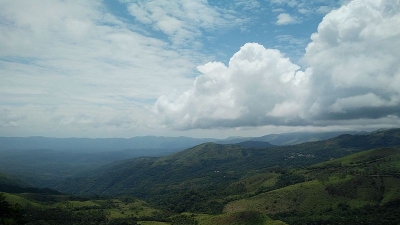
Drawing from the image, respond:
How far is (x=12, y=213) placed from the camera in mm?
60125

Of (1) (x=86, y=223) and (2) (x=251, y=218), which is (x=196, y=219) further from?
(1) (x=86, y=223)

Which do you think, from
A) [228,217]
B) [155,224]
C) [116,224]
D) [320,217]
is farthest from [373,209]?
[116,224]

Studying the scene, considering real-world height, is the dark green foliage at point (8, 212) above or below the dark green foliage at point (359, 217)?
above


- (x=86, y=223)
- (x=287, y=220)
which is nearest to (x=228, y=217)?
(x=287, y=220)

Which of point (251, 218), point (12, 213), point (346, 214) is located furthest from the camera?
point (346, 214)

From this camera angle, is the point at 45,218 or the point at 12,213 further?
the point at 45,218

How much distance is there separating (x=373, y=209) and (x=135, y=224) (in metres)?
163

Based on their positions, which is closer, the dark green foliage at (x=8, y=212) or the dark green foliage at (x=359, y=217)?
the dark green foliage at (x=8, y=212)

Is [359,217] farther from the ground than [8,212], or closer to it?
closer to it

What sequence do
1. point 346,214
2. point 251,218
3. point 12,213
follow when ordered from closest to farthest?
point 12,213 < point 251,218 < point 346,214

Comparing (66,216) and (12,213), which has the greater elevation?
(12,213)

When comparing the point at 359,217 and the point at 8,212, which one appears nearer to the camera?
the point at 8,212

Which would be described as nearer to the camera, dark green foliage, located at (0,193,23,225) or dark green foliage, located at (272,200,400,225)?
dark green foliage, located at (0,193,23,225)

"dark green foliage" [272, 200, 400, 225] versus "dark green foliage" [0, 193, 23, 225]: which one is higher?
"dark green foliage" [0, 193, 23, 225]
